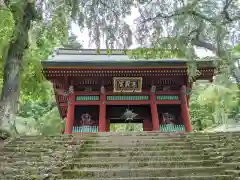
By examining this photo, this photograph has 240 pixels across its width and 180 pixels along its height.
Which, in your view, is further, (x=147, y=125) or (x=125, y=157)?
(x=147, y=125)

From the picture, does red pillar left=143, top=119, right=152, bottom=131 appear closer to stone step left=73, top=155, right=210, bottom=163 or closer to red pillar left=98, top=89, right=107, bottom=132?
red pillar left=98, top=89, right=107, bottom=132

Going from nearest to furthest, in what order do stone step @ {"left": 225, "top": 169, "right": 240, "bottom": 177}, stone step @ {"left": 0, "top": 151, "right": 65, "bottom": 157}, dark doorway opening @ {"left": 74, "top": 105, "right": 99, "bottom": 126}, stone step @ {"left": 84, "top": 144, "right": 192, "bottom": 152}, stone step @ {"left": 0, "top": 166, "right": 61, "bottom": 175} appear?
stone step @ {"left": 225, "top": 169, "right": 240, "bottom": 177}, stone step @ {"left": 0, "top": 166, "right": 61, "bottom": 175}, stone step @ {"left": 0, "top": 151, "right": 65, "bottom": 157}, stone step @ {"left": 84, "top": 144, "right": 192, "bottom": 152}, dark doorway opening @ {"left": 74, "top": 105, "right": 99, "bottom": 126}

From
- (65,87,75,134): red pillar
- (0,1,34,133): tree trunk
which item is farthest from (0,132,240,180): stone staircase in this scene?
(65,87,75,134): red pillar

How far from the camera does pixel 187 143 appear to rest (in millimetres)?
6184

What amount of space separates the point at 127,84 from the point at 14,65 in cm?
522

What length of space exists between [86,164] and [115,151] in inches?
36.9

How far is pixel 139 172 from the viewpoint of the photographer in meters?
4.20

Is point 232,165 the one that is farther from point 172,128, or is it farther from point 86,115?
point 86,115

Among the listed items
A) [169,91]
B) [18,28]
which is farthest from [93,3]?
[169,91]

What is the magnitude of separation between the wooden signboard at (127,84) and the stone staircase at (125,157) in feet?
15.7

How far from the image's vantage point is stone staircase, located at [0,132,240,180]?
4195 millimetres

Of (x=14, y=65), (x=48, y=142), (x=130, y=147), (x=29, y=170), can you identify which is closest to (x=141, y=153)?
(x=130, y=147)

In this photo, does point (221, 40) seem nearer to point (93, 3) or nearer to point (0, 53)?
point (93, 3)

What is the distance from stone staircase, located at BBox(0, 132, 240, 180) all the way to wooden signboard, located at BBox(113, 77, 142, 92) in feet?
15.7
